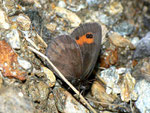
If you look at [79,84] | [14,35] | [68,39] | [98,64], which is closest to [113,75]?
[98,64]

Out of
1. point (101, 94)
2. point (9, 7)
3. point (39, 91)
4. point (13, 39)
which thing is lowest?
point (101, 94)

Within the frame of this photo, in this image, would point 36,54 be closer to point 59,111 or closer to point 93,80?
point 59,111

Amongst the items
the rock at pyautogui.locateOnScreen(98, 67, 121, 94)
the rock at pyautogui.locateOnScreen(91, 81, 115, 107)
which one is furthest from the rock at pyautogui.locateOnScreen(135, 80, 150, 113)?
the rock at pyautogui.locateOnScreen(91, 81, 115, 107)

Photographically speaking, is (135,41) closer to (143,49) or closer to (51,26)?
(143,49)

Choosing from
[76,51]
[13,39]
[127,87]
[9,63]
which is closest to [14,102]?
[9,63]

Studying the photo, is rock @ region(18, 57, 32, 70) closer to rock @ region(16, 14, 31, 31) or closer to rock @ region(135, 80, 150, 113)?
rock @ region(16, 14, 31, 31)
